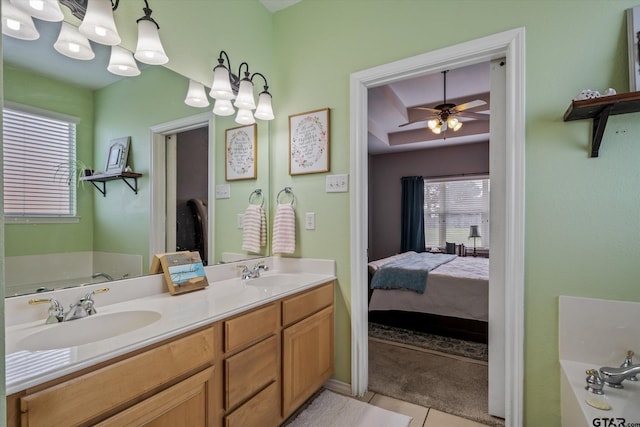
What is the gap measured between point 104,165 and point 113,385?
3.12 feet

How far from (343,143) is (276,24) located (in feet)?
3.69

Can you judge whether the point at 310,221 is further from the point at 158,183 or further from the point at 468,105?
the point at 468,105

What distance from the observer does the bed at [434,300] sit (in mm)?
2824

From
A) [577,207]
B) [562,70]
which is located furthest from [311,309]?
[562,70]

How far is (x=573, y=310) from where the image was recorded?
1483mm

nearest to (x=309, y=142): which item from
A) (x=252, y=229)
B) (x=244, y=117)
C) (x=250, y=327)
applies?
(x=244, y=117)

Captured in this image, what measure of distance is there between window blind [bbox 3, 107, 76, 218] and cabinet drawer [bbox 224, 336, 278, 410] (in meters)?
0.95

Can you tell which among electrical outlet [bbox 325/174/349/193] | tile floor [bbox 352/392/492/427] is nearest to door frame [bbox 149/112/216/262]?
electrical outlet [bbox 325/174/349/193]

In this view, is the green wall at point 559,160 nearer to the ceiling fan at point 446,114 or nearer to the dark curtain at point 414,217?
the ceiling fan at point 446,114

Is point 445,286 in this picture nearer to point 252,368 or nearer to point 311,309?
point 311,309

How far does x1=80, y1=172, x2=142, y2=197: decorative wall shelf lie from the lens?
1.37 meters

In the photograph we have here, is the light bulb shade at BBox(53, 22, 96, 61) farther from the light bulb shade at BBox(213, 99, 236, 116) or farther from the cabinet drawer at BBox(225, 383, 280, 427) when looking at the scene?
the cabinet drawer at BBox(225, 383, 280, 427)

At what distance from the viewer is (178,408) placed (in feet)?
3.57

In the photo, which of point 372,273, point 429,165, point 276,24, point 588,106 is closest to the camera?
point 588,106
